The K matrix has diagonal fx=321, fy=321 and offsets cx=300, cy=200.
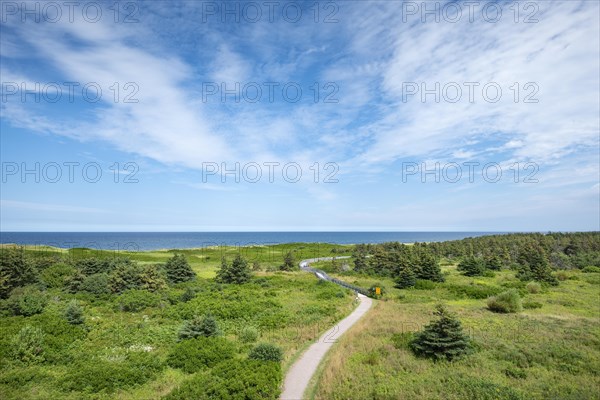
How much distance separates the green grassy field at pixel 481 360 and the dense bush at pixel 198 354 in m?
6.27

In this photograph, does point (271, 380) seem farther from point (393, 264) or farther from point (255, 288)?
point (393, 264)

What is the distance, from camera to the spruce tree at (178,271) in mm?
49188

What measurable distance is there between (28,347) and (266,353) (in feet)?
48.0

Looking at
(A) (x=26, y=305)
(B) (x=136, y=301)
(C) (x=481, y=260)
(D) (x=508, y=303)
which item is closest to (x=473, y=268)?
(C) (x=481, y=260)

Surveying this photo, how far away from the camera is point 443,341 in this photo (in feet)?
66.2

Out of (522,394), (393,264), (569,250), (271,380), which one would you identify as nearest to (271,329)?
(271,380)

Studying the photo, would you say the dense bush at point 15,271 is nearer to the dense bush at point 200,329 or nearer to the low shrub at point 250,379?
the dense bush at point 200,329

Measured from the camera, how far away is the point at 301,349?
20766mm

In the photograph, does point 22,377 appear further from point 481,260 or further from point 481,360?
point 481,260

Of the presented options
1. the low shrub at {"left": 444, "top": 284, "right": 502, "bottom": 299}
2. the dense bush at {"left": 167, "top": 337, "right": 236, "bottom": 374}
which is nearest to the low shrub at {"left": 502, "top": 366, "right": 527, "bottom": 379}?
the dense bush at {"left": 167, "top": 337, "right": 236, "bottom": 374}

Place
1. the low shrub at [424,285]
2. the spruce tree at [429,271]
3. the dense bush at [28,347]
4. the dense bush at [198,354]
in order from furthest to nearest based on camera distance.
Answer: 1. the spruce tree at [429,271]
2. the low shrub at [424,285]
3. the dense bush at [28,347]
4. the dense bush at [198,354]

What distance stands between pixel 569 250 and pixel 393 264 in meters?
68.2

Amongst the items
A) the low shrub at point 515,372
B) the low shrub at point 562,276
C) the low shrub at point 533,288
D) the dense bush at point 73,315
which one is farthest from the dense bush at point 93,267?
the low shrub at point 562,276

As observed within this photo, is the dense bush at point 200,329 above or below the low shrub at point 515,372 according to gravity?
above
